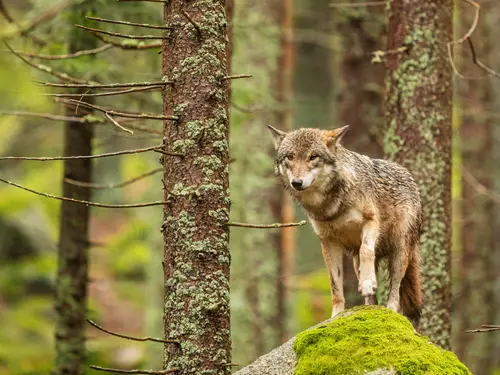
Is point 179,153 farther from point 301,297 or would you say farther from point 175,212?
point 301,297

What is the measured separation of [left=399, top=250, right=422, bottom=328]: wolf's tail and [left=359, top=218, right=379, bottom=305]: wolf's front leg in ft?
2.69

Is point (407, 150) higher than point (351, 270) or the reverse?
higher

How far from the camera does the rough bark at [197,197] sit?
5.79m

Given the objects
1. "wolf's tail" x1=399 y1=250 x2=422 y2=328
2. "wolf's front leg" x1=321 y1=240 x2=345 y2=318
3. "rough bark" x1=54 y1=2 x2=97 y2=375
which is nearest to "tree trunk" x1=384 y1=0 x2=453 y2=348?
"wolf's tail" x1=399 y1=250 x2=422 y2=328

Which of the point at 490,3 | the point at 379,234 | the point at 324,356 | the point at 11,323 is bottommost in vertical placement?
the point at 11,323

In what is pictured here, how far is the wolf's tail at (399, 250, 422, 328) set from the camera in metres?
7.33

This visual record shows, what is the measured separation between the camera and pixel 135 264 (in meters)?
28.0

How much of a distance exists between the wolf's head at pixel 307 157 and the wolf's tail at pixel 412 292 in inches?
54.0

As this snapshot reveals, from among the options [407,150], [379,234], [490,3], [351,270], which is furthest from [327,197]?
[490,3]

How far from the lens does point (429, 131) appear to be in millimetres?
8406

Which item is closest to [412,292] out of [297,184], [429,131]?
[297,184]

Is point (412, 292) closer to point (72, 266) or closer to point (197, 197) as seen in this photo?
point (197, 197)

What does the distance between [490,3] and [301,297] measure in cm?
914

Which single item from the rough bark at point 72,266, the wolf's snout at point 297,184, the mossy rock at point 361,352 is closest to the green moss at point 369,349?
the mossy rock at point 361,352
